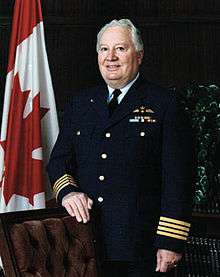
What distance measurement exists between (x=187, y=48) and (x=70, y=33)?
64 cm

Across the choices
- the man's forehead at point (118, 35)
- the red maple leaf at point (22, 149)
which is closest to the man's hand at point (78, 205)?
the man's forehead at point (118, 35)

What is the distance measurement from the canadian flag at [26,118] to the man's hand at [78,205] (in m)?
0.91

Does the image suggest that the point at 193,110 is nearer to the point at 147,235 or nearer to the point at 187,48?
the point at 187,48

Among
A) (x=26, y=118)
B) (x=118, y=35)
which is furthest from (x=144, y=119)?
(x=26, y=118)

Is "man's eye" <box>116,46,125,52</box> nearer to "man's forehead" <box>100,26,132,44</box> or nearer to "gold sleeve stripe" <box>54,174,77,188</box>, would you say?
"man's forehead" <box>100,26,132,44</box>

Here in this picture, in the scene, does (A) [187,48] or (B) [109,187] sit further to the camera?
(A) [187,48]

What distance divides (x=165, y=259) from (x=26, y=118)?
4.09 feet

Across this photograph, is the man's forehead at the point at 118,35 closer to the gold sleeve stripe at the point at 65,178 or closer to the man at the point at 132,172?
the man at the point at 132,172

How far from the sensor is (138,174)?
2162 millimetres

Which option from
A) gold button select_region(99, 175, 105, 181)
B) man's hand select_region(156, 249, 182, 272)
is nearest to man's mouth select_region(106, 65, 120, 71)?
gold button select_region(99, 175, 105, 181)

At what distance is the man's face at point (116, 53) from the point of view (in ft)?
7.06

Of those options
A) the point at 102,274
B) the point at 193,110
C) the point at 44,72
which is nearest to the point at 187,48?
the point at 193,110

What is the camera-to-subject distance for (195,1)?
3549mm

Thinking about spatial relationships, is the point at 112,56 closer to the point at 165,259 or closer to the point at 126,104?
the point at 126,104
